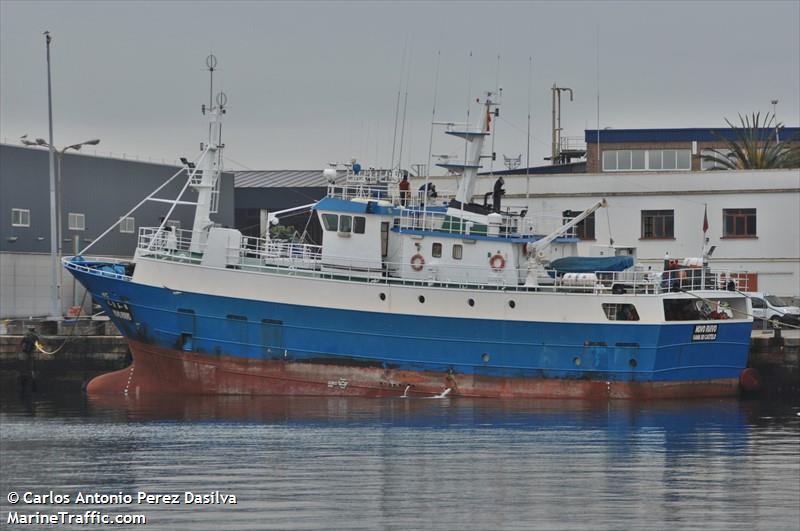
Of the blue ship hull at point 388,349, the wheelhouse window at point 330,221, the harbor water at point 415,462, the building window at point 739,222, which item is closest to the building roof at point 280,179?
the building window at point 739,222

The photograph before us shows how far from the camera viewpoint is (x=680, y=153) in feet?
208

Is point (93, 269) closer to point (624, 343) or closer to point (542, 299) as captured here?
point (542, 299)

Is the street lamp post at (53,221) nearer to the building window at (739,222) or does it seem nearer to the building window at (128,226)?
the building window at (128,226)

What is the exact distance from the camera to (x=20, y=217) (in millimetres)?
57875

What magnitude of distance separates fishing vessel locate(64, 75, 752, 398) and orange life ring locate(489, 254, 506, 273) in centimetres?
4

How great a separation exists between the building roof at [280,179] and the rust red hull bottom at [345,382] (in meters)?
34.7

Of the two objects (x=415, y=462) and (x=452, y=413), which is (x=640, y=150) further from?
(x=415, y=462)

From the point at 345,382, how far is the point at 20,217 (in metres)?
24.3

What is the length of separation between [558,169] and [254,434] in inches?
1385

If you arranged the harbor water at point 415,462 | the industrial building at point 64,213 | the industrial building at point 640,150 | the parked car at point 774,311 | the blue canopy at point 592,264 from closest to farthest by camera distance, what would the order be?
1. the harbor water at point 415,462
2. the blue canopy at point 592,264
3. the parked car at point 774,311
4. the industrial building at point 64,213
5. the industrial building at point 640,150

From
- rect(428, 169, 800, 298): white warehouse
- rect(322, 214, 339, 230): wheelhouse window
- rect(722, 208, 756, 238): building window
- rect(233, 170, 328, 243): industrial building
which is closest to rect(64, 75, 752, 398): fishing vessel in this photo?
rect(322, 214, 339, 230): wheelhouse window

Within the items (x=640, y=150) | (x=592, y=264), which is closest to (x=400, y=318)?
(x=592, y=264)

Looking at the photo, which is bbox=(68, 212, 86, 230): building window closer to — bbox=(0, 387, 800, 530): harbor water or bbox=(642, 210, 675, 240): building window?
bbox=(0, 387, 800, 530): harbor water

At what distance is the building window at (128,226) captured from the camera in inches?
2479
